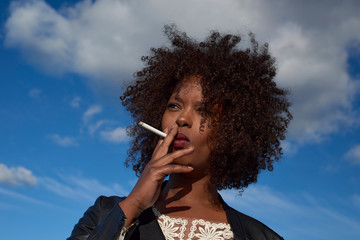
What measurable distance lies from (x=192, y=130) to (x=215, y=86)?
2.18 feet

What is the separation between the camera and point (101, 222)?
13.8 ft

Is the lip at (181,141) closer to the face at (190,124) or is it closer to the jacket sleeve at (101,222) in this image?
the face at (190,124)

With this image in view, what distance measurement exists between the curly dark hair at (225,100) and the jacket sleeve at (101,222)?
1.18m

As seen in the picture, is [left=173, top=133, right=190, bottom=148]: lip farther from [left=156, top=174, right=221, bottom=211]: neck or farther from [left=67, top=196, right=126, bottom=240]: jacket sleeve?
[left=67, top=196, right=126, bottom=240]: jacket sleeve

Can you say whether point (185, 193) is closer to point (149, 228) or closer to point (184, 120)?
point (149, 228)

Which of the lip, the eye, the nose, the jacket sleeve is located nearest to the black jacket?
the jacket sleeve

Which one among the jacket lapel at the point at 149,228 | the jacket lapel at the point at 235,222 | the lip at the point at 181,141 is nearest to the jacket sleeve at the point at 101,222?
the jacket lapel at the point at 149,228

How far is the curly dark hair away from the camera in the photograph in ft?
17.2

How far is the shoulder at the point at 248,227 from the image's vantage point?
16.5 ft

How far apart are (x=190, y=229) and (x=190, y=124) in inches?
42.0

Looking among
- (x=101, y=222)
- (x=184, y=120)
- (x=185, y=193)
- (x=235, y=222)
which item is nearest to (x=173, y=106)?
(x=184, y=120)

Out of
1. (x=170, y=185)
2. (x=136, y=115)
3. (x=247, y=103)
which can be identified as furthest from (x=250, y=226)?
(x=136, y=115)

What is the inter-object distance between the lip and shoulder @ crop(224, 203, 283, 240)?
983mm

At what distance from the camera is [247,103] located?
544 centimetres
